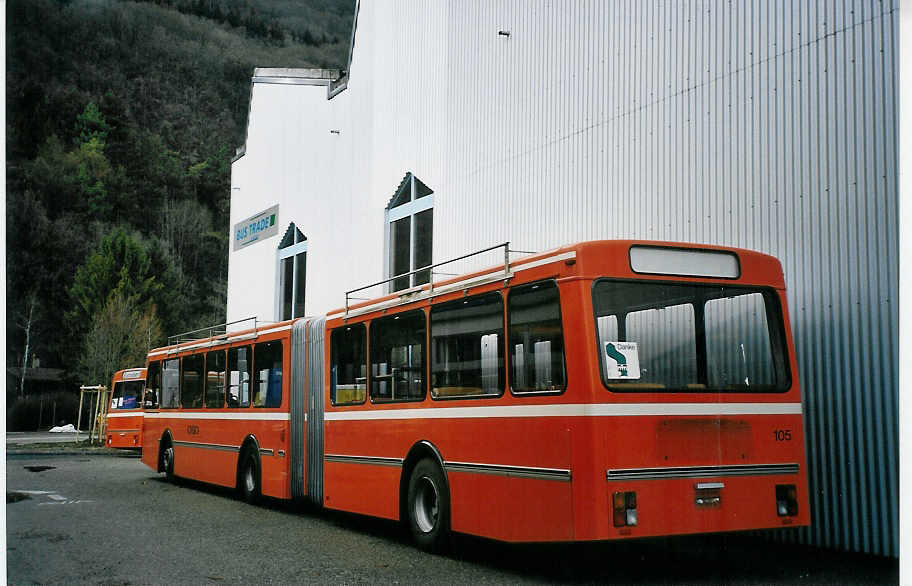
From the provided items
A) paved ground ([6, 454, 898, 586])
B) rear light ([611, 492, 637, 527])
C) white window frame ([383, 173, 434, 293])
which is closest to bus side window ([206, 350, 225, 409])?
paved ground ([6, 454, 898, 586])

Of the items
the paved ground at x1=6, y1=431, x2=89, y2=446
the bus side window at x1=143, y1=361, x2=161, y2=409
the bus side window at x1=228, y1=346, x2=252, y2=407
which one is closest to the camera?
the bus side window at x1=228, y1=346, x2=252, y2=407

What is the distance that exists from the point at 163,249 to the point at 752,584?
11935mm

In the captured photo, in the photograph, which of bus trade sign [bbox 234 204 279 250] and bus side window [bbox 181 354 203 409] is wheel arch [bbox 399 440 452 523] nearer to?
bus side window [bbox 181 354 203 409]

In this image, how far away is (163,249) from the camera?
56.1ft

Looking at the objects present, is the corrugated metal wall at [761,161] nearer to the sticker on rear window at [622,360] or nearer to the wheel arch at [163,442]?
the sticker on rear window at [622,360]

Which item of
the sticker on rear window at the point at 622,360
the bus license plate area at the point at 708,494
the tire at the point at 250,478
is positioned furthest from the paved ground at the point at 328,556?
the sticker on rear window at the point at 622,360

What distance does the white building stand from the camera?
9188 millimetres

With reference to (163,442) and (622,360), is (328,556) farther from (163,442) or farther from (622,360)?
(163,442)

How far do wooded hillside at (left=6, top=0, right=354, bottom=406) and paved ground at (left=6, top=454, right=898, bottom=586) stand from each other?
2.05 meters

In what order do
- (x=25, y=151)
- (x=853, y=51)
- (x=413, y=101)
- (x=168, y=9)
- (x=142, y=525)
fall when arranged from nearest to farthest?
(x=853, y=51) < (x=25, y=151) < (x=142, y=525) < (x=168, y=9) < (x=413, y=101)

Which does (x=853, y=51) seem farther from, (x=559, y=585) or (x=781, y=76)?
(x=559, y=585)

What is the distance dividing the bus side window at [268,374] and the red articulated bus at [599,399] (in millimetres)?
3927

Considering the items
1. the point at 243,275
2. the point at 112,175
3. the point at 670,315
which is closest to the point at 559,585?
the point at 670,315
